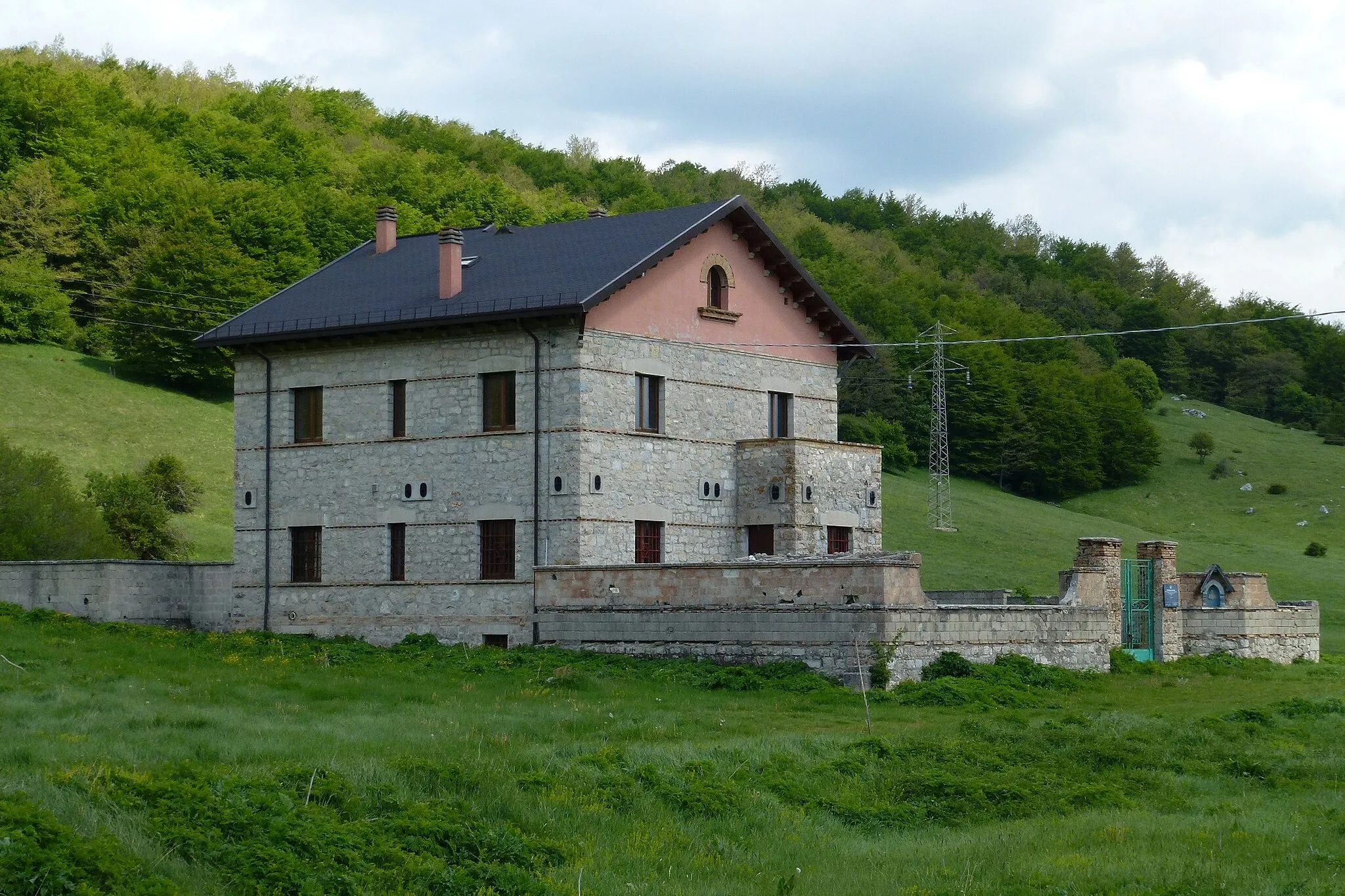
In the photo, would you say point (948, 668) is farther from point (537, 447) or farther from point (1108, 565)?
point (537, 447)

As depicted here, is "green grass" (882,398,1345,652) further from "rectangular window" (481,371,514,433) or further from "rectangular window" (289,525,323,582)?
"rectangular window" (289,525,323,582)

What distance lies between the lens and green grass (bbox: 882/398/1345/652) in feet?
204

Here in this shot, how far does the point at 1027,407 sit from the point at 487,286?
6667 centimetres

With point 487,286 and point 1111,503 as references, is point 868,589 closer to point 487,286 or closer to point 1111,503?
point 487,286

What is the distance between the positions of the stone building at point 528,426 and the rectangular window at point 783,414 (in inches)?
2.0

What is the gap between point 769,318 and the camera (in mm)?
38000

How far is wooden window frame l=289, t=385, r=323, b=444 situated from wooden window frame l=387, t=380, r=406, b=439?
2.14 m

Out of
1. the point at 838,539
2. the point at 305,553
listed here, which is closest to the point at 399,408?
the point at 305,553

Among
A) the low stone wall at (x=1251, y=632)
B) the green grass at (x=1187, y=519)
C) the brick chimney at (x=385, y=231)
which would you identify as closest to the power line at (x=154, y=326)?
the brick chimney at (x=385, y=231)

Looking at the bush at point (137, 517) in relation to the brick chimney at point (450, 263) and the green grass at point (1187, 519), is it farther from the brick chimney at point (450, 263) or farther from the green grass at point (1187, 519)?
the green grass at point (1187, 519)

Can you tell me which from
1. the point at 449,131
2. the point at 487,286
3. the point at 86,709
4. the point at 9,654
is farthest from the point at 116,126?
the point at 86,709

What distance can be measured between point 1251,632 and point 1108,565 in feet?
21.2

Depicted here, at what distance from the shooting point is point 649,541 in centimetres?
3484

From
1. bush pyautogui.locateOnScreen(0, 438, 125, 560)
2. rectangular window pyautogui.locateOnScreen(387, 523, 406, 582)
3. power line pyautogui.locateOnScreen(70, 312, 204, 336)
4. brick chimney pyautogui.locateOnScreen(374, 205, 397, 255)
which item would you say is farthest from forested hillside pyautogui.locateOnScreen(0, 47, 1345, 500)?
rectangular window pyautogui.locateOnScreen(387, 523, 406, 582)
